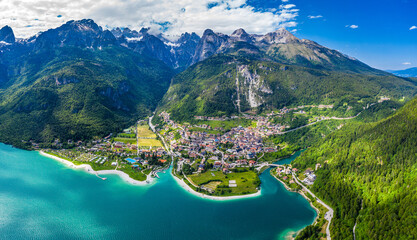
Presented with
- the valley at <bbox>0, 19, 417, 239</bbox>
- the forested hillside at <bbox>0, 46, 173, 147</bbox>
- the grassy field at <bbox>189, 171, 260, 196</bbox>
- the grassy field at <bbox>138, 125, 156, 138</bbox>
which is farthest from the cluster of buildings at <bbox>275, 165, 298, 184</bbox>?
the forested hillside at <bbox>0, 46, 173, 147</bbox>

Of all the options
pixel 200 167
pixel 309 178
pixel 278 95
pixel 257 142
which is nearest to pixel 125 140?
pixel 200 167

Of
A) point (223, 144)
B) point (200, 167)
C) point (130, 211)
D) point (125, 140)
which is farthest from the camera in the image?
point (125, 140)

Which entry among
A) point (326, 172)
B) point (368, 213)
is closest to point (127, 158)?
point (326, 172)

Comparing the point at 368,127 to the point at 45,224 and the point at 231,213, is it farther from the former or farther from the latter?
the point at 45,224

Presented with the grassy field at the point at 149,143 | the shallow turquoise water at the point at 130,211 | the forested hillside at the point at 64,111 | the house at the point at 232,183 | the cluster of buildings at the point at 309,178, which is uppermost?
the forested hillside at the point at 64,111

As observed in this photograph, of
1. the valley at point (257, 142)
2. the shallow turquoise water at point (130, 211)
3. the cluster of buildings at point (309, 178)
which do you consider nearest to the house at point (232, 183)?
the valley at point (257, 142)

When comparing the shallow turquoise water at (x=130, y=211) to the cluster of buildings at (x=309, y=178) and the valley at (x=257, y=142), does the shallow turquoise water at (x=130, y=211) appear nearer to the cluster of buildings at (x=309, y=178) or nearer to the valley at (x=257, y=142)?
the valley at (x=257, y=142)

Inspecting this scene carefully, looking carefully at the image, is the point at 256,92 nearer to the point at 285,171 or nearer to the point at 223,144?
the point at 223,144
